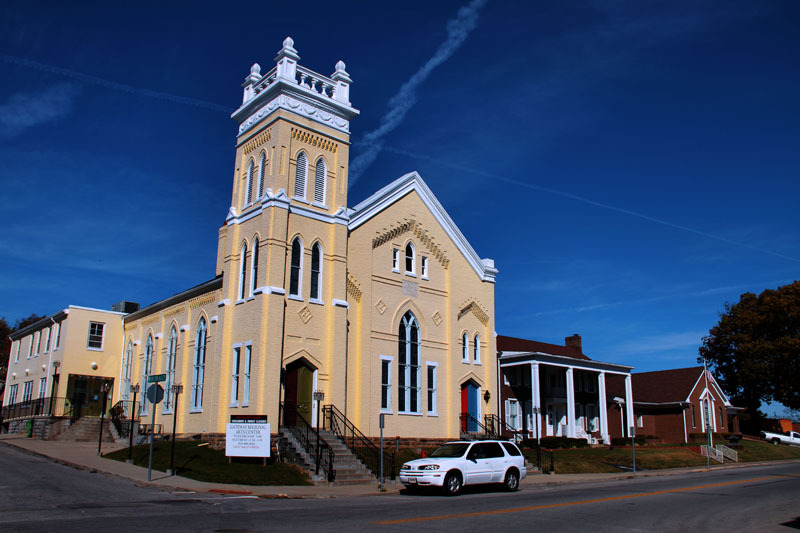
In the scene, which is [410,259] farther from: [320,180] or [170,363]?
[170,363]

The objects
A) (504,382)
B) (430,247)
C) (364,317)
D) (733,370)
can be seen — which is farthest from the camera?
(733,370)

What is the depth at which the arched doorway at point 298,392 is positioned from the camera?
2505 cm

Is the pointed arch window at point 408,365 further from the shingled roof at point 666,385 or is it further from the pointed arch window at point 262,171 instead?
the shingled roof at point 666,385

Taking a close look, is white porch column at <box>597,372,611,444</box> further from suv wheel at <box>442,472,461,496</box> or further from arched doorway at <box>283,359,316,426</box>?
suv wheel at <box>442,472,461,496</box>

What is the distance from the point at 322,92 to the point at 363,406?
14.0 metres

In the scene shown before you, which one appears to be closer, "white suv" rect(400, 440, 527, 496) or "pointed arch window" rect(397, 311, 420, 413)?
"white suv" rect(400, 440, 527, 496)

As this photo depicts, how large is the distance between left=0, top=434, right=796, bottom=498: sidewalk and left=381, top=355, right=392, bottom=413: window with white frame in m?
6.72

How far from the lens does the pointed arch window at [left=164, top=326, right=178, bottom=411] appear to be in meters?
31.5

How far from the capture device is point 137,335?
36719 mm

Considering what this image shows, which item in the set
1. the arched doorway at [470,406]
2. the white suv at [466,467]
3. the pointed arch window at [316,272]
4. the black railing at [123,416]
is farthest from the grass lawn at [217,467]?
the arched doorway at [470,406]

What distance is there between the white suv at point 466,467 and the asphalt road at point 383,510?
0.50 meters

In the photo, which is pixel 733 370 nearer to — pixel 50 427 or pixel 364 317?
pixel 364 317

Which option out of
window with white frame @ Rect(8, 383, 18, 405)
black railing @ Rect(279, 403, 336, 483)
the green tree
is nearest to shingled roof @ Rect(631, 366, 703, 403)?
the green tree

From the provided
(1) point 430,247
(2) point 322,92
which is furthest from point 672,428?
(2) point 322,92
